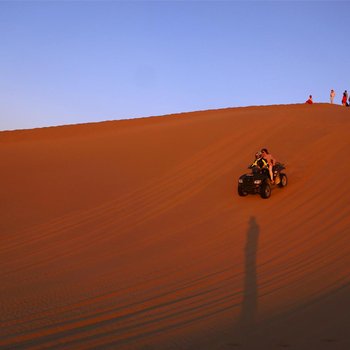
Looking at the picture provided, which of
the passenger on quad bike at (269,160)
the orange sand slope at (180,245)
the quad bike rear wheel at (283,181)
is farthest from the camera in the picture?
the quad bike rear wheel at (283,181)

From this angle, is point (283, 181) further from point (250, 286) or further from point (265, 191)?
point (250, 286)

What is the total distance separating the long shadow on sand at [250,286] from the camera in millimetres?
4212

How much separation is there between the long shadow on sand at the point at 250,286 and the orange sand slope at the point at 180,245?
0.02m

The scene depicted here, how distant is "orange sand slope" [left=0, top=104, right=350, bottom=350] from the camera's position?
4199 millimetres

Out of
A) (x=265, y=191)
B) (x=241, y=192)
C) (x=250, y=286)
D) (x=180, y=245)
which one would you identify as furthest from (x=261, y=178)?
(x=250, y=286)

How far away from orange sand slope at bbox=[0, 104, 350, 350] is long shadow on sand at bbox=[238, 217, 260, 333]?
2 cm

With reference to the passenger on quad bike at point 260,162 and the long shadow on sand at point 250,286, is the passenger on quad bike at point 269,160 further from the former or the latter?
the long shadow on sand at point 250,286

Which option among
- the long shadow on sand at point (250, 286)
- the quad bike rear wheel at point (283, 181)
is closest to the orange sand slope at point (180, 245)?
the long shadow on sand at point (250, 286)

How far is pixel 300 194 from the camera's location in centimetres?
1118

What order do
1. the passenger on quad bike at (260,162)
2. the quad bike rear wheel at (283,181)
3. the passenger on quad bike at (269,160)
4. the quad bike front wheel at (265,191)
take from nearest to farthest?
the quad bike front wheel at (265,191) < the passenger on quad bike at (269,160) < the passenger on quad bike at (260,162) < the quad bike rear wheel at (283,181)

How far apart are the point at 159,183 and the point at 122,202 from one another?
201cm

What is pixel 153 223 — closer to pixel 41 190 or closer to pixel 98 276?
pixel 98 276

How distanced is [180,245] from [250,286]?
287cm

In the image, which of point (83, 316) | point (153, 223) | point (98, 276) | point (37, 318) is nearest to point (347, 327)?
point (83, 316)
